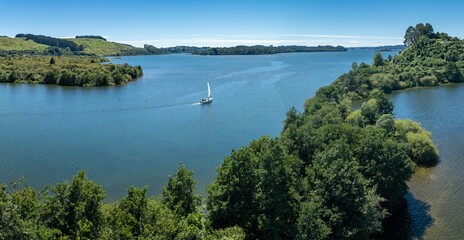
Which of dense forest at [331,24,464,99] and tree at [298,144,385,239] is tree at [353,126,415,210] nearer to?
tree at [298,144,385,239]

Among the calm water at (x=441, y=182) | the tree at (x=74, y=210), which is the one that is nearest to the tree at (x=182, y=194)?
the tree at (x=74, y=210)

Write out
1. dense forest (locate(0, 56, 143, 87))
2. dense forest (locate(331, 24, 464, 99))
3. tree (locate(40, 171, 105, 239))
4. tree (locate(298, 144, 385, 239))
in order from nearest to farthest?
tree (locate(40, 171, 105, 239)), tree (locate(298, 144, 385, 239)), dense forest (locate(331, 24, 464, 99)), dense forest (locate(0, 56, 143, 87))

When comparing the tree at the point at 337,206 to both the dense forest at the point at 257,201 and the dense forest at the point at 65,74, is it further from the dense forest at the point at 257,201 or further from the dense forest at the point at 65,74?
the dense forest at the point at 65,74

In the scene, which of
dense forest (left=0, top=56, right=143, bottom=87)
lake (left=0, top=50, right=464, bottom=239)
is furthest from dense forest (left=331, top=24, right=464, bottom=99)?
dense forest (left=0, top=56, right=143, bottom=87)

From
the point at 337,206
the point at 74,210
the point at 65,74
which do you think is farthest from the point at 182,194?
the point at 65,74

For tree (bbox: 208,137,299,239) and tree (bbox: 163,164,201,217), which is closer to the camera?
tree (bbox: 163,164,201,217)

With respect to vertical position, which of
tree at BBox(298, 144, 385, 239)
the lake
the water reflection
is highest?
tree at BBox(298, 144, 385, 239)
